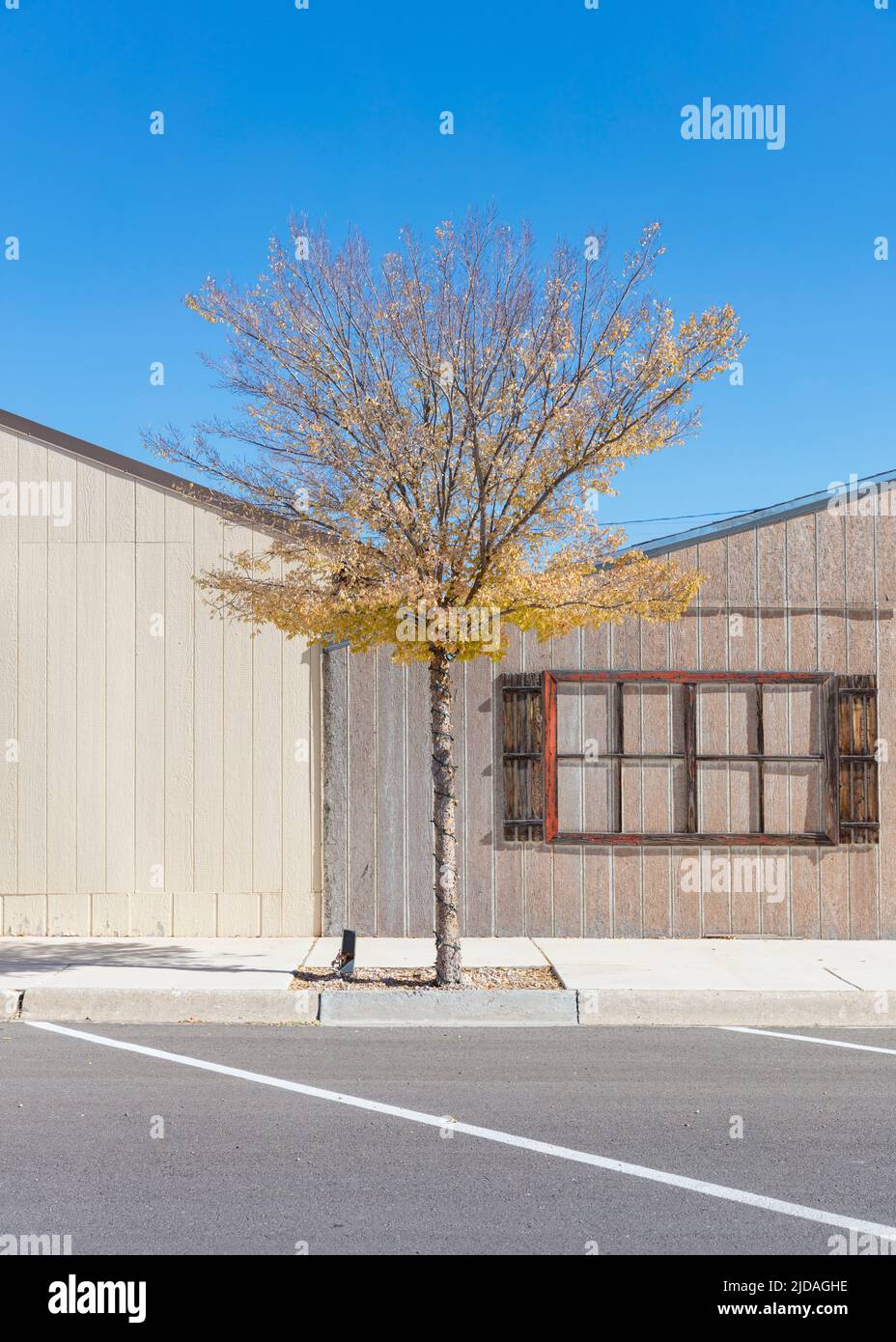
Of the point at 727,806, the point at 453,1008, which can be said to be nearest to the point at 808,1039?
the point at 453,1008

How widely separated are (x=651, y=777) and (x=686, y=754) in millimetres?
419

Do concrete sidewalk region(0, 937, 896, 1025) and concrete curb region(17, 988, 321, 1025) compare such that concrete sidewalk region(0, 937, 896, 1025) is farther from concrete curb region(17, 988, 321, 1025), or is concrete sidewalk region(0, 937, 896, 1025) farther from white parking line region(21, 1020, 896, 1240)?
white parking line region(21, 1020, 896, 1240)

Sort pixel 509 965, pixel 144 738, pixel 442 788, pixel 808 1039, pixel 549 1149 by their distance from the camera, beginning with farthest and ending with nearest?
pixel 144 738, pixel 509 965, pixel 442 788, pixel 808 1039, pixel 549 1149

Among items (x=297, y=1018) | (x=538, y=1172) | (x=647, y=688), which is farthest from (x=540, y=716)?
(x=538, y=1172)

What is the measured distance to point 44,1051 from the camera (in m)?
7.33

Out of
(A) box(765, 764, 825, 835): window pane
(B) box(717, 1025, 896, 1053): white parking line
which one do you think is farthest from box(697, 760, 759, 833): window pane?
(B) box(717, 1025, 896, 1053): white parking line

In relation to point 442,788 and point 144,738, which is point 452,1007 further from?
point 144,738

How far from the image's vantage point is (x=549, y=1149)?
5.43m

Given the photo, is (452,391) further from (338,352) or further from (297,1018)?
(297,1018)

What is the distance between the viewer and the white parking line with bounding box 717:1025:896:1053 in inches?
297

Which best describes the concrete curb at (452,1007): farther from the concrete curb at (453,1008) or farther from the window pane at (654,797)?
the window pane at (654,797)

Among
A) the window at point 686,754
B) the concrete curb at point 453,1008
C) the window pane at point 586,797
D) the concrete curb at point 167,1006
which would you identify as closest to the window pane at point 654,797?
the window at point 686,754

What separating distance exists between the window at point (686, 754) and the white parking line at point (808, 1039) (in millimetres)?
3135

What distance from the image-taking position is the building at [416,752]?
11.1m
